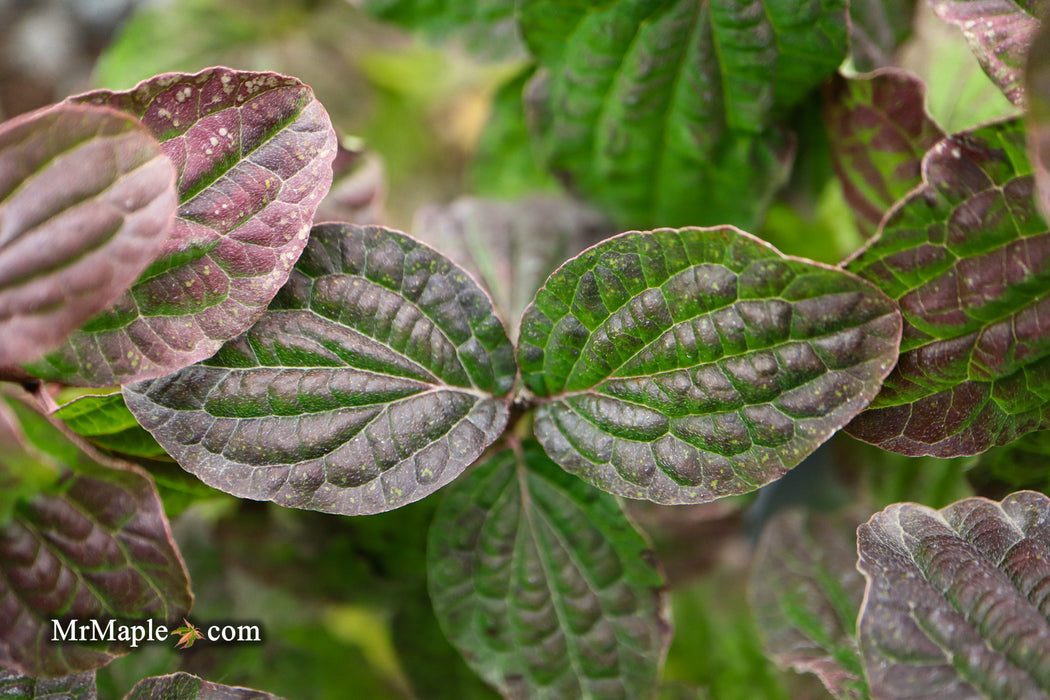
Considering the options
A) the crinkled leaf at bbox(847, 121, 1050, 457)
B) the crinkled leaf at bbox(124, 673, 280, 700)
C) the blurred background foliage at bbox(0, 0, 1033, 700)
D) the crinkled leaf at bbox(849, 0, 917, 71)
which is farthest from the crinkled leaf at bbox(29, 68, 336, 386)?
the crinkled leaf at bbox(849, 0, 917, 71)

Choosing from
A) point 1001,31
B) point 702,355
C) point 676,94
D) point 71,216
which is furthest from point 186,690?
point 1001,31

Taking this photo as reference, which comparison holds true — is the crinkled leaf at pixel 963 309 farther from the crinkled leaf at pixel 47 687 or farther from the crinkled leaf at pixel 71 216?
the crinkled leaf at pixel 47 687

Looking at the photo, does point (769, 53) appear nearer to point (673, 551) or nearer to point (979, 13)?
point (979, 13)

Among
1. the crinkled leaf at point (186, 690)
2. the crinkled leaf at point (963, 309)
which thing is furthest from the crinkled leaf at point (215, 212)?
the crinkled leaf at point (963, 309)

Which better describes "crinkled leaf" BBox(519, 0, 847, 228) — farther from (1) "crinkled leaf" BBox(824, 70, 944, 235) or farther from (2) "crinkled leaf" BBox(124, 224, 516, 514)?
(2) "crinkled leaf" BBox(124, 224, 516, 514)

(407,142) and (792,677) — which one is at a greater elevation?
(407,142)

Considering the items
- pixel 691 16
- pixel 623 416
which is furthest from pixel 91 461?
pixel 691 16

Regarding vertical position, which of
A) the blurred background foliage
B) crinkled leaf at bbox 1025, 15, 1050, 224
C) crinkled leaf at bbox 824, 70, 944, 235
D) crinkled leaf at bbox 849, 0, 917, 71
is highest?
crinkled leaf at bbox 1025, 15, 1050, 224
